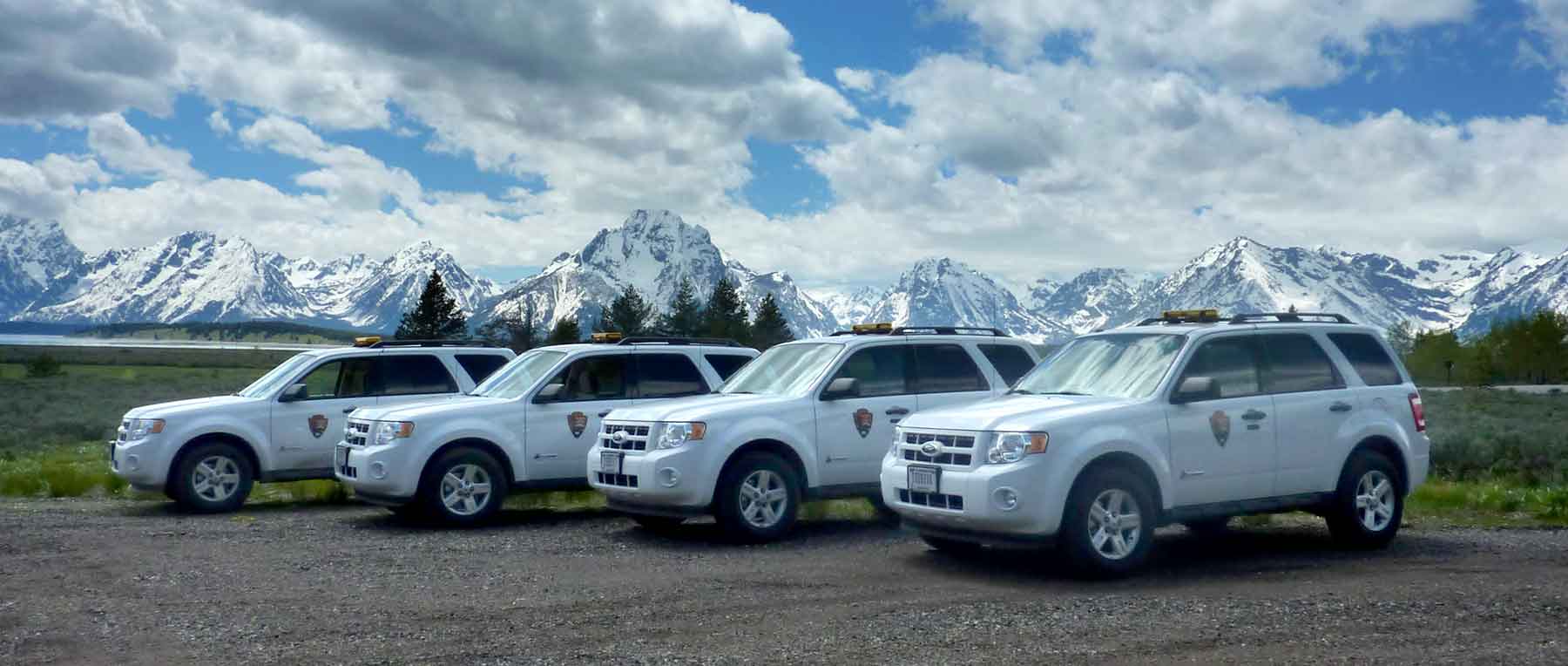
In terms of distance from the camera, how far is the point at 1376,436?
1027 cm

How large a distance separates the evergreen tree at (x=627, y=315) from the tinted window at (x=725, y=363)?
→ 206ft

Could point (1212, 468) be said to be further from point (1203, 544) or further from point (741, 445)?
point (741, 445)

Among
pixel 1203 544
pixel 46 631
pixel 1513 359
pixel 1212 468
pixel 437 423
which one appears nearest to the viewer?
pixel 46 631

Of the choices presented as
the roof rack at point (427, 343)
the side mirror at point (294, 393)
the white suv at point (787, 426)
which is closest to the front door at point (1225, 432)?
the white suv at point (787, 426)

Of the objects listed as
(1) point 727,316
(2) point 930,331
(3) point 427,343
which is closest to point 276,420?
(3) point 427,343

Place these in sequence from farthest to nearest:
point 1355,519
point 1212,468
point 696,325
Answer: point 696,325, point 1355,519, point 1212,468

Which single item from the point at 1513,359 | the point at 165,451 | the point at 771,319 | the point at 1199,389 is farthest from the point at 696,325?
the point at 1199,389

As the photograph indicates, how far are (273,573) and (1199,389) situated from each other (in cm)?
658

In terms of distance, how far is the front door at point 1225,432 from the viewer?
30.2 feet

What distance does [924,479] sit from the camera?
29.6 ft

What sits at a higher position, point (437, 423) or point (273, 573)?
point (437, 423)

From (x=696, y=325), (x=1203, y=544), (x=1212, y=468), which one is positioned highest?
(x=696, y=325)

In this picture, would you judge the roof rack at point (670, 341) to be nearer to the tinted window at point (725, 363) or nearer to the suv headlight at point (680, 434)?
the tinted window at point (725, 363)

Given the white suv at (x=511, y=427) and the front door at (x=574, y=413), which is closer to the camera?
the white suv at (x=511, y=427)
